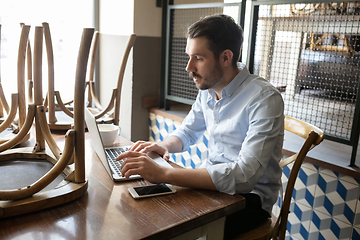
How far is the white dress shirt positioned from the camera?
1.13 meters

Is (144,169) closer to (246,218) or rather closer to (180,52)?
(246,218)

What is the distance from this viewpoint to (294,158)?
1328 mm

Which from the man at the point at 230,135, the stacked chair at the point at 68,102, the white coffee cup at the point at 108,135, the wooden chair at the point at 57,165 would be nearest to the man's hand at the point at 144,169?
the man at the point at 230,135

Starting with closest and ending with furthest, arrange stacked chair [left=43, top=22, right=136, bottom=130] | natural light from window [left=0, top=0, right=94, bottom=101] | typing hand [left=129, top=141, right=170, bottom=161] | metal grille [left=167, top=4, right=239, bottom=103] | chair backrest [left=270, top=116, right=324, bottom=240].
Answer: chair backrest [left=270, top=116, right=324, bottom=240] < typing hand [left=129, top=141, right=170, bottom=161] < stacked chair [left=43, top=22, right=136, bottom=130] < natural light from window [left=0, top=0, right=94, bottom=101] < metal grille [left=167, top=4, right=239, bottom=103]

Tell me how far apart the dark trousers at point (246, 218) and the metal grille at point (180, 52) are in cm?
143

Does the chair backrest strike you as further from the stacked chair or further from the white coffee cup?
the stacked chair

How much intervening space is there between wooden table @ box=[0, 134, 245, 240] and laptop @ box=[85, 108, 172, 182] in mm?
46

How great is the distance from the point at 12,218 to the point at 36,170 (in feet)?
1.04

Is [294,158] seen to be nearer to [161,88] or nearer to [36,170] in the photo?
[36,170]

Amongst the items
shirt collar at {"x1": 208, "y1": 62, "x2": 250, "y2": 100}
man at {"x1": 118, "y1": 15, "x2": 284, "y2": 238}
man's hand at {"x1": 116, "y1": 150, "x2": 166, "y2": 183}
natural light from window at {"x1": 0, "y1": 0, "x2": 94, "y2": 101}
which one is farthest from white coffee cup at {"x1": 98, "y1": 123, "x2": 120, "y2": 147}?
natural light from window at {"x1": 0, "y1": 0, "x2": 94, "y2": 101}

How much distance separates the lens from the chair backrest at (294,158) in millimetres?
1199

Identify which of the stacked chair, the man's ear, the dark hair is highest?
the dark hair

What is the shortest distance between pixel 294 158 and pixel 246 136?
9.8 inches

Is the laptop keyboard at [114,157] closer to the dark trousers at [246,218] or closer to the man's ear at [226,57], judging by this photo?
the dark trousers at [246,218]
